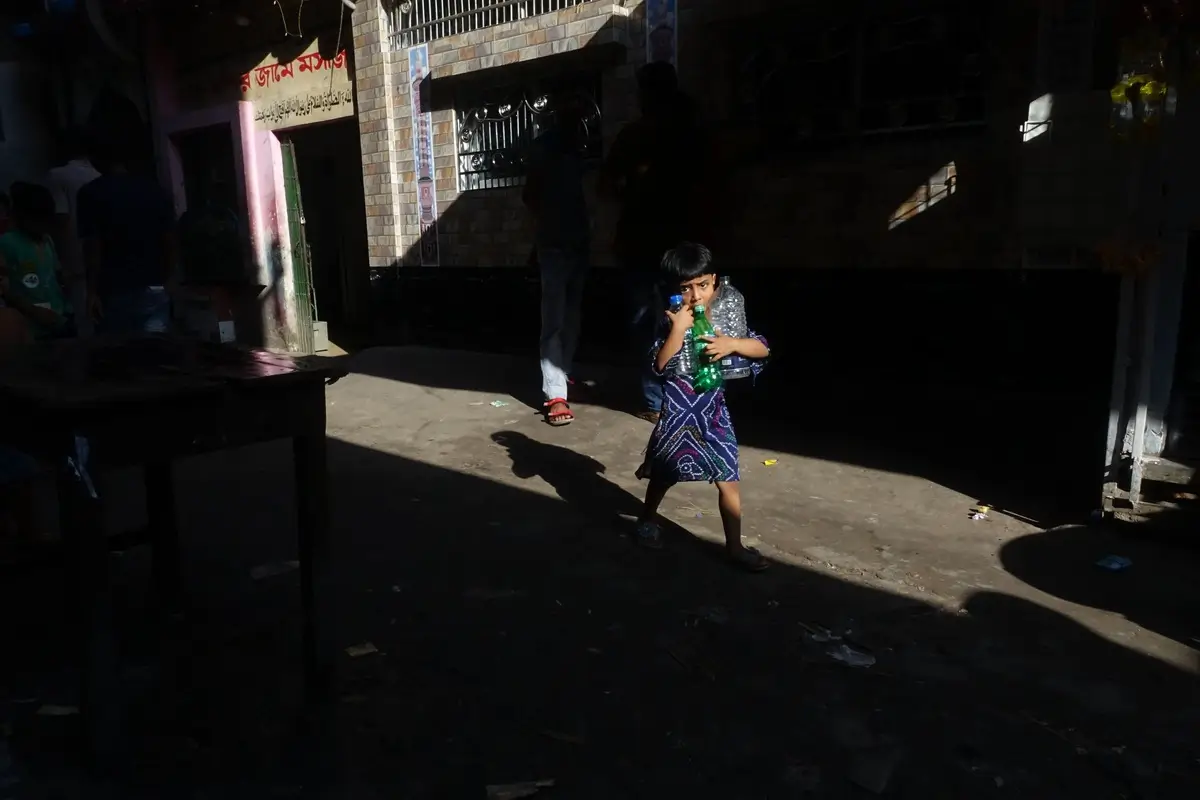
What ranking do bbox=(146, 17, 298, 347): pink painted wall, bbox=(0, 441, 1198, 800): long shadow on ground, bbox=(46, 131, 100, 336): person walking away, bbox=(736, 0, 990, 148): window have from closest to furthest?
bbox=(0, 441, 1198, 800): long shadow on ground
bbox=(736, 0, 990, 148): window
bbox=(46, 131, 100, 336): person walking away
bbox=(146, 17, 298, 347): pink painted wall

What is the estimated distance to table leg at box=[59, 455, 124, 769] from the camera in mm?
2250

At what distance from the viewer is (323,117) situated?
9.76 metres

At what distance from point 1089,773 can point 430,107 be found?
7694 millimetres

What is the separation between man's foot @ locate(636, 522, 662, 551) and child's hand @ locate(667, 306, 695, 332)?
35.8 inches

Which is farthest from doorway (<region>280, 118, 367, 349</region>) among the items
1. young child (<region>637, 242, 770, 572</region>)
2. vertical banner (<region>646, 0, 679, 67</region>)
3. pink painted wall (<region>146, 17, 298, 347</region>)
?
young child (<region>637, 242, 770, 572</region>)

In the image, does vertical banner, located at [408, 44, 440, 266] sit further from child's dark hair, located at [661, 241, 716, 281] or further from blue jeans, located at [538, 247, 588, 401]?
child's dark hair, located at [661, 241, 716, 281]

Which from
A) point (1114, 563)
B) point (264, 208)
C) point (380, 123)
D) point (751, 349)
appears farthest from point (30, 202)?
point (1114, 563)

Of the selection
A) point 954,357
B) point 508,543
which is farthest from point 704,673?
point 954,357

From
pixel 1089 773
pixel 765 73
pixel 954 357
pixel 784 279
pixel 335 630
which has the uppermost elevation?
pixel 765 73

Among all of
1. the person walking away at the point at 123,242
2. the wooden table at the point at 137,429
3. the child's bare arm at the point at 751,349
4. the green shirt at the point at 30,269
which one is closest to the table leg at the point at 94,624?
the wooden table at the point at 137,429

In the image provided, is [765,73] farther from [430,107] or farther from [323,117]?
[323,117]

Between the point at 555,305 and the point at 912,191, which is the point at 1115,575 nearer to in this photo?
the point at 912,191

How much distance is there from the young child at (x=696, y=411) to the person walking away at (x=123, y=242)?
331cm

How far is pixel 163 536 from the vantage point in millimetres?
3422
